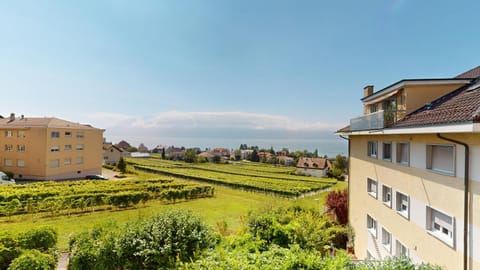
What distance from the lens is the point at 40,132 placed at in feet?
111

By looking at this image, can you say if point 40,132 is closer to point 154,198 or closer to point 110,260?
point 154,198

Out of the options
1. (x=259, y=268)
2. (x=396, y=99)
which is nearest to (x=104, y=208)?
(x=259, y=268)

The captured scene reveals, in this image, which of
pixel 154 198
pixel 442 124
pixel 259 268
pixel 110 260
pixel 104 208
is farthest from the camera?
pixel 154 198

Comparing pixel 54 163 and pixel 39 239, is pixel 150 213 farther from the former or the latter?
pixel 54 163

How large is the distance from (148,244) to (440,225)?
947cm

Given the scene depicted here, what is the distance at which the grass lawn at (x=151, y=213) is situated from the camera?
17.3 m

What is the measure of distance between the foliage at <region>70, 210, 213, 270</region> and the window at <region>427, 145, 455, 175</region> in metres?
7.91

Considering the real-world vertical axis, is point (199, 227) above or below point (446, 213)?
below

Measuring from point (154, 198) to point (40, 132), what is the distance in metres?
20.0

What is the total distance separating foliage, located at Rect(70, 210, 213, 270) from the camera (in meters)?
8.56

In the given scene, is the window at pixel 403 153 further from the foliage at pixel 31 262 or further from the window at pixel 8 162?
the window at pixel 8 162

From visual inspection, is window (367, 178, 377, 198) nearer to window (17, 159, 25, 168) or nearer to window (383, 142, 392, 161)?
window (383, 142, 392, 161)

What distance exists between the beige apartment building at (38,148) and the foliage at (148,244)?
31676mm

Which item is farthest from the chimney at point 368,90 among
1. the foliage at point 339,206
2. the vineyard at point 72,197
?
the vineyard at point 72,197
